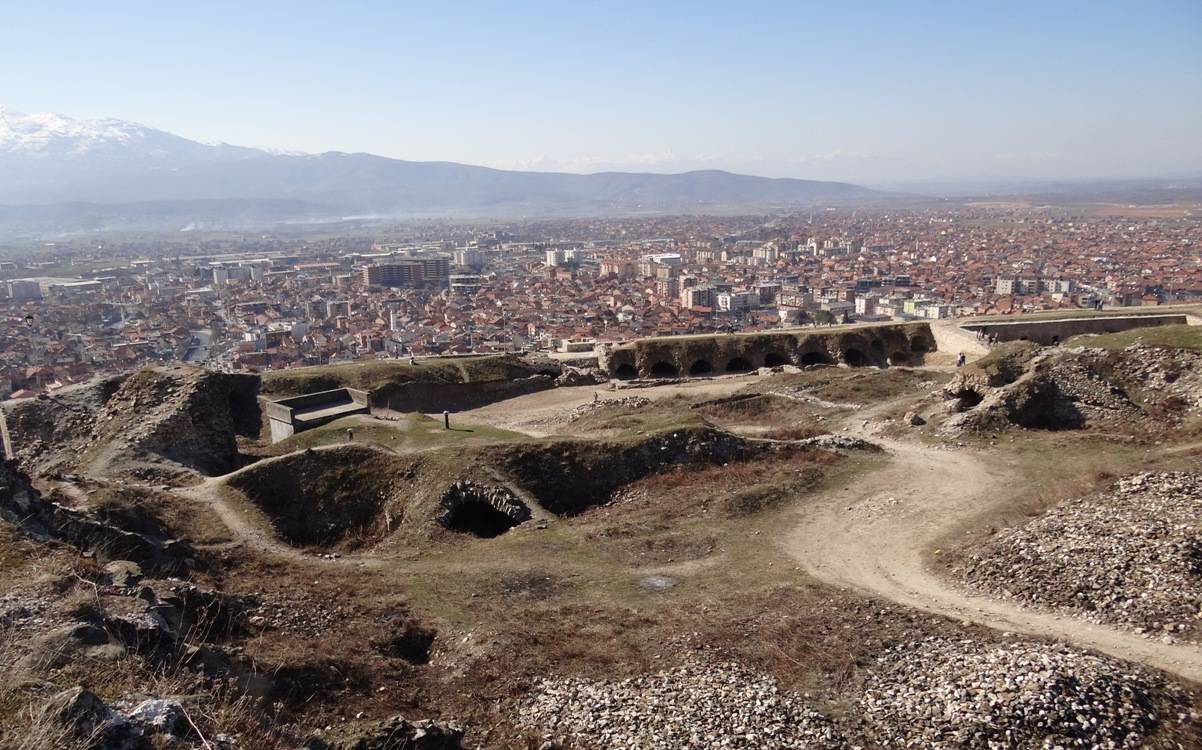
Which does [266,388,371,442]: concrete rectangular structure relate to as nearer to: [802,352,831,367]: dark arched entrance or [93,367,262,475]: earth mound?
[93,367,262,475]: earth mound

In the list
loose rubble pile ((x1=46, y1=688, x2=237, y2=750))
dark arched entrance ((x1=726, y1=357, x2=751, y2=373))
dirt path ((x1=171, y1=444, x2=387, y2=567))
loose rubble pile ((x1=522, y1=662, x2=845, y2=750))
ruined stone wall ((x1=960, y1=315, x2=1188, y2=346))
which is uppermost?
loose rubble pile ((x1=46, y1=688, x2=237, y2=750))

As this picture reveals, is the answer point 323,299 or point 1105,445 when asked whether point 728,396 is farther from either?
point 323,299

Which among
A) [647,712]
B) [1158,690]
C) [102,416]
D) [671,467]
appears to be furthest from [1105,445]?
[102,416]

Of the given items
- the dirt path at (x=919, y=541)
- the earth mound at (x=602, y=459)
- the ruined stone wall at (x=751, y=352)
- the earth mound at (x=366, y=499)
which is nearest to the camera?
the dirt path at (x=919, y=541)

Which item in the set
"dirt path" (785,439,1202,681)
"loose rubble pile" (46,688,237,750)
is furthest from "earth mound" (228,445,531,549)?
"loose rubble pile" (46,688,237,750)

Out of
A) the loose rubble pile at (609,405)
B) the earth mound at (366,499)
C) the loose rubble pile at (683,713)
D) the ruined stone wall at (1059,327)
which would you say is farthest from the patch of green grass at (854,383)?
the loose rubble pile at (683,713)

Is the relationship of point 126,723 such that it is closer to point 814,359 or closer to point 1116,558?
point 1116,558

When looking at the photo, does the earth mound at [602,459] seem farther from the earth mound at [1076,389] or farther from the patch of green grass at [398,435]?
the earth mound at [1076,389]
